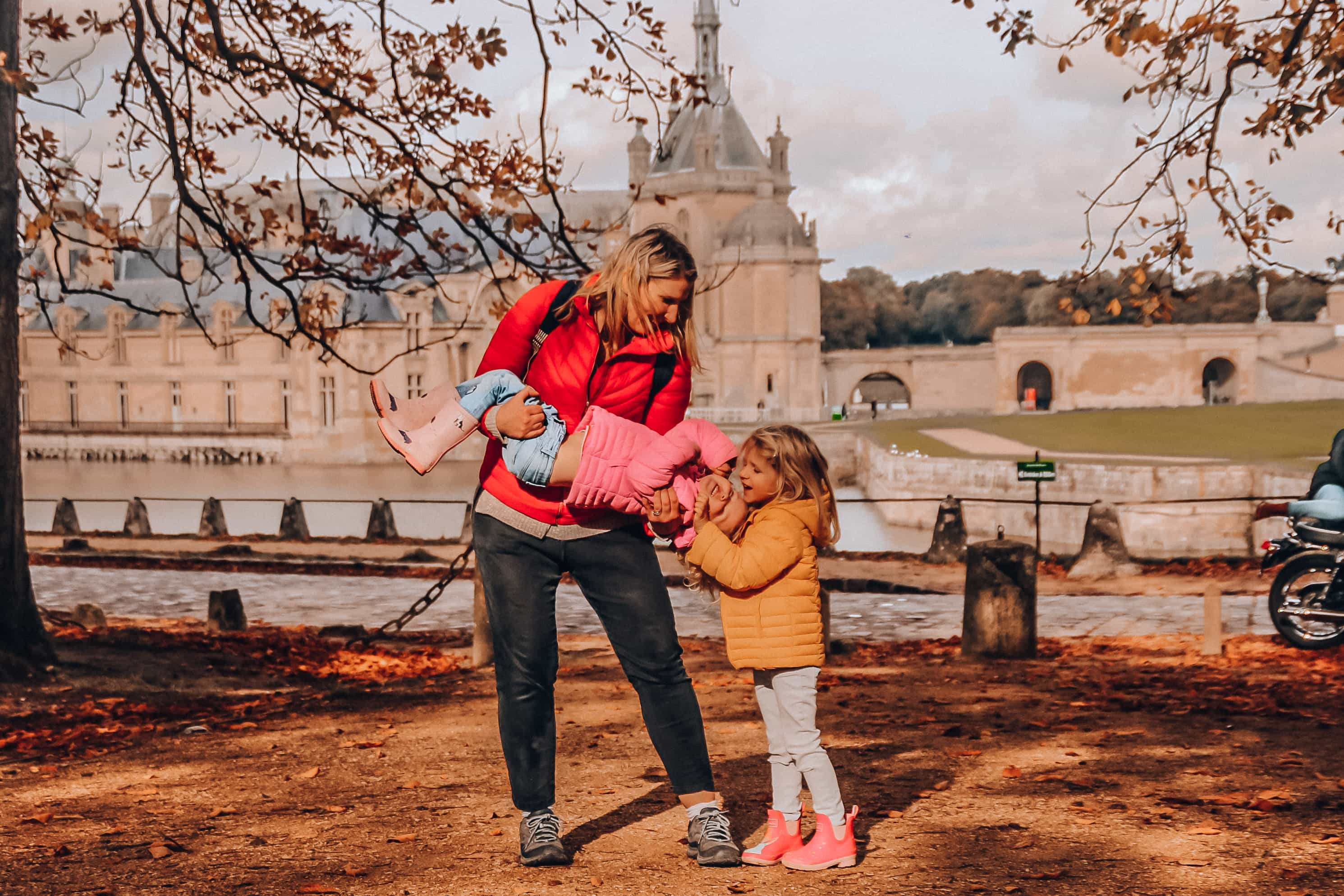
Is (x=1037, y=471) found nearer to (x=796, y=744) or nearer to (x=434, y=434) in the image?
(x=796, y=744)

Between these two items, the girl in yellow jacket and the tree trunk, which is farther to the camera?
the tree trunk

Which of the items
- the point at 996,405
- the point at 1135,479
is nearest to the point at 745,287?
the point at 996,405

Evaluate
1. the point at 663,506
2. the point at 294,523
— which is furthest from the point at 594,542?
the point at 294,523

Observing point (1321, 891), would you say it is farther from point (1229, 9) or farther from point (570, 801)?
point (1229, 9)

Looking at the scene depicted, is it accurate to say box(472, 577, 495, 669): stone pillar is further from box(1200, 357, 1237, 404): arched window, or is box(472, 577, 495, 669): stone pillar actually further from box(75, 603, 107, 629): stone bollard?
box(1200, 357, 1237, 404): arched window

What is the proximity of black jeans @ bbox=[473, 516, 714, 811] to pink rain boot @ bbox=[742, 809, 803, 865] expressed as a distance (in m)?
0.22

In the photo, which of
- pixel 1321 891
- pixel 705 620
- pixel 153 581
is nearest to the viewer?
pixel 1321 891

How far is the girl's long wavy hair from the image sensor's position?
368cm

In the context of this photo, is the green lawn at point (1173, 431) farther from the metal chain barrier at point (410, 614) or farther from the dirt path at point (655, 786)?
the dirt path at point (655, 786)

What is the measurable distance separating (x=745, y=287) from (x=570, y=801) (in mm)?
71996

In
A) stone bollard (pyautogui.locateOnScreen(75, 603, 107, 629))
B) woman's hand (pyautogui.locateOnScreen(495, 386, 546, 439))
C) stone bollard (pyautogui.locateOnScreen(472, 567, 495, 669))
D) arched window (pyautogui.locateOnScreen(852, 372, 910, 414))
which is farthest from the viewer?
arched window (pyautogui.locateOnScreen(852, 372, 910, 414))

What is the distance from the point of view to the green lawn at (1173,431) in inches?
1578

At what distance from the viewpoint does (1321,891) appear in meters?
3.40

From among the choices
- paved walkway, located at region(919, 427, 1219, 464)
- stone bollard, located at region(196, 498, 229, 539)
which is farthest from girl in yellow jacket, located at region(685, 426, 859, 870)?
paved walkway, located at region(919, 427, 1219, 464)
